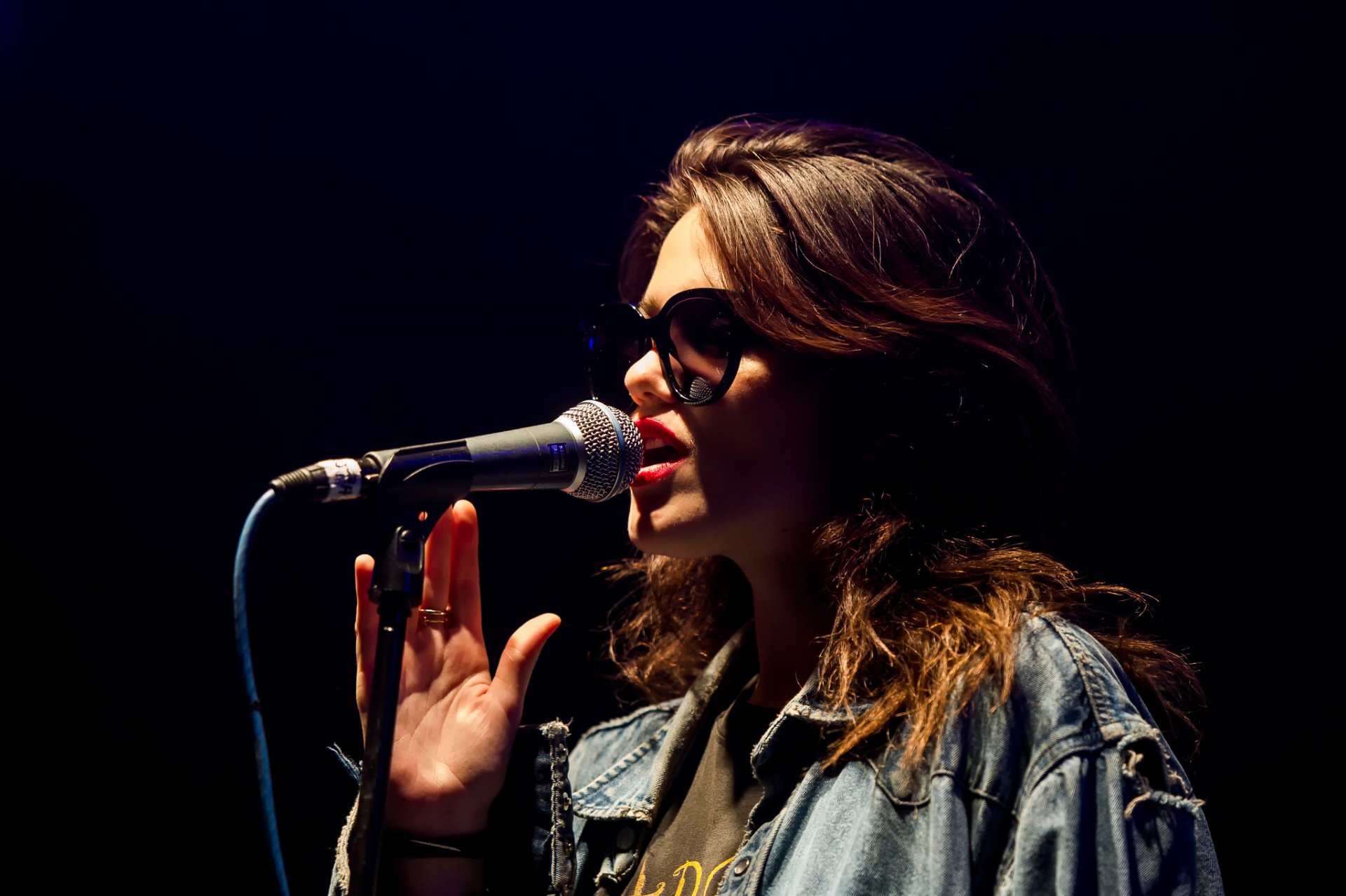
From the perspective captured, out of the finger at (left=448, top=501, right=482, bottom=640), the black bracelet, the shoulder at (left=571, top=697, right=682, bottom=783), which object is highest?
the finger at (left=448, top=501, right=482, bottom=640)

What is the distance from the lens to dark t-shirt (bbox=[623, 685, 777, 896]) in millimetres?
1615

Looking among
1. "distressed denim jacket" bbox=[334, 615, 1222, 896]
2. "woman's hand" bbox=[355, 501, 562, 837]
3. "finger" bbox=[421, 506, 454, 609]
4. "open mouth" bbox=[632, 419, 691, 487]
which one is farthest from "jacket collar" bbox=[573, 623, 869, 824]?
"finger" bbox=[421, 506, 454, 609]

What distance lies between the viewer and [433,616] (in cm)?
169

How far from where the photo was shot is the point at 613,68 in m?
2.50

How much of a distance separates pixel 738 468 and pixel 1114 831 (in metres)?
0.79

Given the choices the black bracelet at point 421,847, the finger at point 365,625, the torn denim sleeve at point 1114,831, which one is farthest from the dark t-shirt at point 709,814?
the finger at point 365,625

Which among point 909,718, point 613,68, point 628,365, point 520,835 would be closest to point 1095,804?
point 909,718

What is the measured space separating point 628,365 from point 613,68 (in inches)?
37.8

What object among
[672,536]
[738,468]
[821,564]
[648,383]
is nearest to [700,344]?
[648,383]

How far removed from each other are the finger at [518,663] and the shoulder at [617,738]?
470mm

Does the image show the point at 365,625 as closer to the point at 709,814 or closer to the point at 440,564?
the point at 440,564

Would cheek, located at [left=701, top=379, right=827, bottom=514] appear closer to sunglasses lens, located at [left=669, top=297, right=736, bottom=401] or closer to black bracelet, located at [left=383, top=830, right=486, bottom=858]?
sunglasses lens, located at [left=669, top=297, right=736, bottom=401]

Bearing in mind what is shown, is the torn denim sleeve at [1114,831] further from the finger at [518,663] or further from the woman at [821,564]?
the finger at [518,663]

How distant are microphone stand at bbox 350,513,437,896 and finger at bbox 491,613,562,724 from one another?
0.44 m
